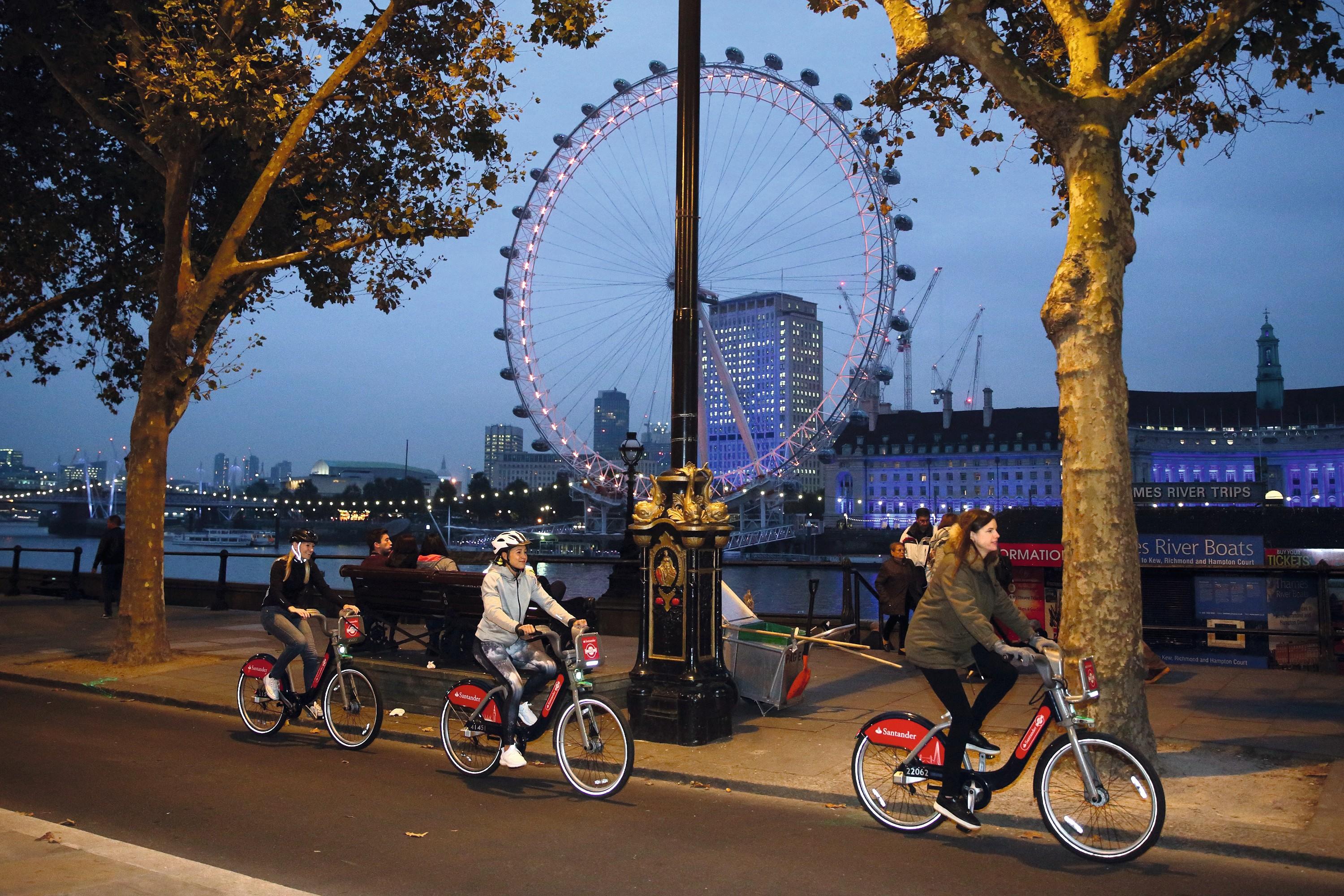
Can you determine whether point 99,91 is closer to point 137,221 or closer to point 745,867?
Result: point 137,221

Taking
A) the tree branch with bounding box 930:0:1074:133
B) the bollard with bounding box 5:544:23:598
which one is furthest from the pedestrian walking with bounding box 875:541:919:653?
the bollard with bounding box 5:544:23:598

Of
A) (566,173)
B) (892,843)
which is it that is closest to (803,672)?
(892,843)

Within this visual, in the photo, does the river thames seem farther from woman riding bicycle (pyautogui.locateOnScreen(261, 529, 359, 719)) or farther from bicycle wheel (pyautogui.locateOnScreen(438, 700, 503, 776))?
bicycle wheel (pyautogui.locateOnScreen(438, 700, 503, 776))

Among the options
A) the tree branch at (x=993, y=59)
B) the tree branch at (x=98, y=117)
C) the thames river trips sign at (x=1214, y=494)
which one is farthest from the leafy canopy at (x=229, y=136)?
the thames river trips sign at (x=1214, y=494)

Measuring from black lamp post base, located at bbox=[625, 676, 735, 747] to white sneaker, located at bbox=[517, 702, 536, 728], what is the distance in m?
1.31

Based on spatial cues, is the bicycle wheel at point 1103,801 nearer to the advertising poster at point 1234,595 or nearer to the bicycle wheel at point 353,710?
the bicycle wheel at point 353,710

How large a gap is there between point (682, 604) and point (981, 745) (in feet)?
10.5

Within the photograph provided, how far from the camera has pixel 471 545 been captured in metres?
93.9

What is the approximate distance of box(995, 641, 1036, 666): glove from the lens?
592 centimetres

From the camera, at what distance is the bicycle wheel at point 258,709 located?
373 inches

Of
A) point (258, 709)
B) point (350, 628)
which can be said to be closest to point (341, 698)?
point (350, 628)

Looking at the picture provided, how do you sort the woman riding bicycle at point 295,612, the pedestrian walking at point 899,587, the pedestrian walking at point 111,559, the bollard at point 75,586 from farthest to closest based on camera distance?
the bollard at point 75,586 < the pedestrian walking at point 111,559 < the pedestrian walking at point 899,587 < the woman riding bicycle at point 295,612

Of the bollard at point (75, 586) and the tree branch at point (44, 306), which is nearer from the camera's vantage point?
the tree branch at point (44, 306)

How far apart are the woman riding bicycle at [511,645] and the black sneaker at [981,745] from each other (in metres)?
2.83
